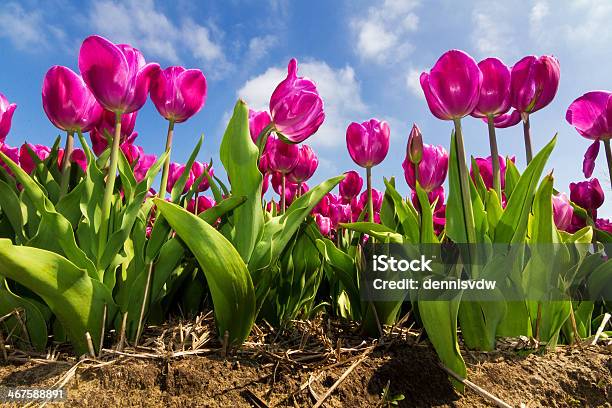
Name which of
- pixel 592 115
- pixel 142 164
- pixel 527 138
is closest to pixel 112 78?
pixel 142 164

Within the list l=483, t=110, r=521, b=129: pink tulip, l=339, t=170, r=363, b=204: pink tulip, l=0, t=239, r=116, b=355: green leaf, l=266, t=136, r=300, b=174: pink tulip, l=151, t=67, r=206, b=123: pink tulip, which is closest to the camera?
l=0, t=239, r=116, b=355: green leaf

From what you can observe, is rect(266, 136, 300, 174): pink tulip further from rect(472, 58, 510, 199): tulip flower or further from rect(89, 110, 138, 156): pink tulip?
rect(472, 58, 510, 199): tulip flower

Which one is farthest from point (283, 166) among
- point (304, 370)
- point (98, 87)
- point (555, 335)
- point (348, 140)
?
point (555, 335)

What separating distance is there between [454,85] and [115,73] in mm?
1116

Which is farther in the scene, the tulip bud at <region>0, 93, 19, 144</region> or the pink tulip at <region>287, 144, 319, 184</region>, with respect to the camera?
the pink tulip at <region>287, 144, 319, 184</region>

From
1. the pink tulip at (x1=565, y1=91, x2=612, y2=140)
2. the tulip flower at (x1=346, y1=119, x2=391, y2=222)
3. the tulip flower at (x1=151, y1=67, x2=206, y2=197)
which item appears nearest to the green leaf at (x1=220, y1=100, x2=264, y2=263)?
the tulip flower at (x1=151, y1=67, x2=206, y2=197)

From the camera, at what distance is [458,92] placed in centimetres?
150

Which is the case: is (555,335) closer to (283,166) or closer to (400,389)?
(400,389)

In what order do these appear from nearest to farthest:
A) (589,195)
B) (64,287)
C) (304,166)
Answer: (64,287) → (304,166) → (589,195)

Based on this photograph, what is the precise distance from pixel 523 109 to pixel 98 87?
1595mm

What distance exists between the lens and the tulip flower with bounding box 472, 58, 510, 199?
5.34 feet

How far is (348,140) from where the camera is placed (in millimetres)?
2170

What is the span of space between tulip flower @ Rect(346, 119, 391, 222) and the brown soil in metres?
0.93

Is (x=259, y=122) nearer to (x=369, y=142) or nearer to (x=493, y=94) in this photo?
(x=369, y=142)
